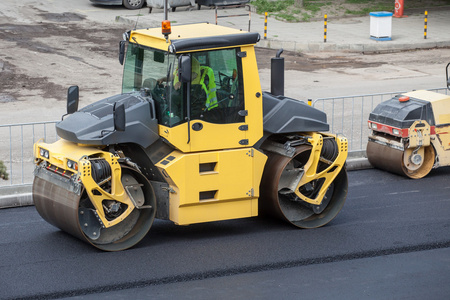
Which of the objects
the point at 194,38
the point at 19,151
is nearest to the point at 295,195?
the point at 194,38

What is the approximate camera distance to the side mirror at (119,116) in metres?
8.30

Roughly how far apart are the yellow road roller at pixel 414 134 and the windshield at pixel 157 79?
4003mm

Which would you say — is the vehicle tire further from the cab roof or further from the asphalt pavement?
the cab roof

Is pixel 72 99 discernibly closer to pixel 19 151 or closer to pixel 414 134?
pixel 19 151

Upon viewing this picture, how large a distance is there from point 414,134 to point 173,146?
4.08m

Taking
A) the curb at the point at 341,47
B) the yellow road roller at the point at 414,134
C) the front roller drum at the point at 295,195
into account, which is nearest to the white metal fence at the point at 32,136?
the yellow road roller at the point at 414,134

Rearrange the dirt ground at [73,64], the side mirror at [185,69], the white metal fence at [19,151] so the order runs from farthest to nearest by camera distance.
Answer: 1. the dirt ground at [73,64]
2. the white metal fence at [19,151]
3. the side mirror at [185,69]

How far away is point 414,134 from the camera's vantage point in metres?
11.4

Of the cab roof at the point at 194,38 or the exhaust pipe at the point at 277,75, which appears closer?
the cab roof at the point at 194,38

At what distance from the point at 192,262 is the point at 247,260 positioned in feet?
1.87

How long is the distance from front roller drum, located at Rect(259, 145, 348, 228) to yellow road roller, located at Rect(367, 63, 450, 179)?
206 centimetres

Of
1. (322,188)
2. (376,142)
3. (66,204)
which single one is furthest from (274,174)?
(376,142)

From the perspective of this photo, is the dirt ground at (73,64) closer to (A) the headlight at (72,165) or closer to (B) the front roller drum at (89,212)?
(B) the front roller drum at (89,212)

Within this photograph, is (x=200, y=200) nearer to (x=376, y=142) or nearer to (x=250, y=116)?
(x=250, y=116)
